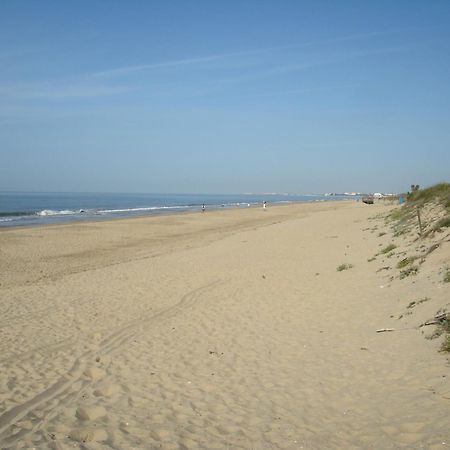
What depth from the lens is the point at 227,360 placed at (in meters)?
7.36

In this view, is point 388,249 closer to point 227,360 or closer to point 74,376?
point 227,360

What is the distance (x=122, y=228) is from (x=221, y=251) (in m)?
16.8

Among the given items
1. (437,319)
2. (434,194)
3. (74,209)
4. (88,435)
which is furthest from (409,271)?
(74,209)

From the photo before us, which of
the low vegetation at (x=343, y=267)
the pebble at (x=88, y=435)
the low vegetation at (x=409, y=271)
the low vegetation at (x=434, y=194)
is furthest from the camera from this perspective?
the low vegetation at (x=434, y=194)

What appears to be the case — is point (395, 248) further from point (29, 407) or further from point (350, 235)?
point (29, 407)

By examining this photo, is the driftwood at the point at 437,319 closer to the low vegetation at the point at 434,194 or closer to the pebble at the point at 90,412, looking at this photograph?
the pebble at the point at 90,412

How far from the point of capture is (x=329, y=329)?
8445 mm

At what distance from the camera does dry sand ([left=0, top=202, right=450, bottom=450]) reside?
482 centimetres

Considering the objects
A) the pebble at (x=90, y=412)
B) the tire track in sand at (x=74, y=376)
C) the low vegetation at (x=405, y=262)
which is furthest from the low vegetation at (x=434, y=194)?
the pebble at (x=90, y=412)

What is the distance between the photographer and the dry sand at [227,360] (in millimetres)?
4824

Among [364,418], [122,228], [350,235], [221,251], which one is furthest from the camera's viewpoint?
[122,228]

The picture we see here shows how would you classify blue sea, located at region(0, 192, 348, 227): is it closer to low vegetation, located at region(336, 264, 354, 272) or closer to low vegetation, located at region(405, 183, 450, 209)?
low vegetation, located at region(405, 183, 450, 209)

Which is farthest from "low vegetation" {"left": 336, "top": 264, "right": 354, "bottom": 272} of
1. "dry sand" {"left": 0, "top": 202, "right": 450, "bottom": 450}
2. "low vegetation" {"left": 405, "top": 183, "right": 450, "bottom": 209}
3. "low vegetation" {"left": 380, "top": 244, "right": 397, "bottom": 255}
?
"low vegetation" {"left": 405, "top": 183, "right": 450, "bottom": 209}

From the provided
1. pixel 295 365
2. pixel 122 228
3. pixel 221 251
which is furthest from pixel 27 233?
pixel 295 365
